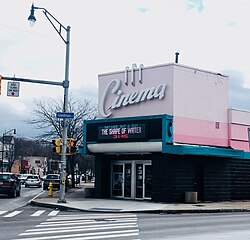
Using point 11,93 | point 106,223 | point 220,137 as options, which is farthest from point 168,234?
point 220,137

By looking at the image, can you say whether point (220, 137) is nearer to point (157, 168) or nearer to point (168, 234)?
point (157, 168)

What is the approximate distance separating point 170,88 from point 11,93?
891 cm

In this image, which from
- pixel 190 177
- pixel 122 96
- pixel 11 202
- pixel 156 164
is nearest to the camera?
pixel 156 164

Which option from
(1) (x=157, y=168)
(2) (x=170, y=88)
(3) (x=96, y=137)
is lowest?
(1) (x=157, y=168)

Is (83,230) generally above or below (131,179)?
below

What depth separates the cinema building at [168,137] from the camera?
28.5m

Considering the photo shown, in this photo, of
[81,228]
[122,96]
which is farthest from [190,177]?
[81,228]

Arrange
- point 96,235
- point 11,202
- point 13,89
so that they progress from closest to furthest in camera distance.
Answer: point 96,235 < point 13,89 < point 11,202

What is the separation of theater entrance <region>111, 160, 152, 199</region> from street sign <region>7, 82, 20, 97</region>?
9.09 m

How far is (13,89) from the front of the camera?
25.6 m

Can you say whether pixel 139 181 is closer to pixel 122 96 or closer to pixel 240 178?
pixel 122 96

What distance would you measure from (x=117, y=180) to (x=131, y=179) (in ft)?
4.97

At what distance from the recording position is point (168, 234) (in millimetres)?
14312

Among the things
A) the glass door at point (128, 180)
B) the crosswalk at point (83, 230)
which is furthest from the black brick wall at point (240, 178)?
Result: the crosswalk at point (83, 230)
